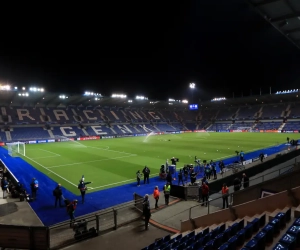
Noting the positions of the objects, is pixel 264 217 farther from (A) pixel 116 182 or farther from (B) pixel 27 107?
(B) pixel 27 107

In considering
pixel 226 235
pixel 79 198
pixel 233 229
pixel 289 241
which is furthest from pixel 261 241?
pixel 79 198

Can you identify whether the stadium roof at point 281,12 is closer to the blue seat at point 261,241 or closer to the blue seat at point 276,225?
the blue seat at point 276,225

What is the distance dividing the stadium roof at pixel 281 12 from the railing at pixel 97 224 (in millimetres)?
10011

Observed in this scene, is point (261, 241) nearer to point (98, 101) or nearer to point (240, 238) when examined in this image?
point (240, 238)

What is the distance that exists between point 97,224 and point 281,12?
445 inches

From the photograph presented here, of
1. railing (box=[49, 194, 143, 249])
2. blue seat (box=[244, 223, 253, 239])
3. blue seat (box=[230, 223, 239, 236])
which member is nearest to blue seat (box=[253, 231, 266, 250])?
blue seat (box=[244, 223, 253, 239])

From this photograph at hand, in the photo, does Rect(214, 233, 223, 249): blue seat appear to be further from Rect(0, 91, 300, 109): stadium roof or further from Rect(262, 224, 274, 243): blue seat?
Rect(0, 91, 300, 109): stadium roof

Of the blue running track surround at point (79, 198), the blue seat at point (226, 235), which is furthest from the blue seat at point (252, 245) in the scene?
the blue running track surround at point (79, 198)

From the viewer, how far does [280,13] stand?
29.1 feet

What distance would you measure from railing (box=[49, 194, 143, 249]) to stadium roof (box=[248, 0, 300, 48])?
32.8 feet

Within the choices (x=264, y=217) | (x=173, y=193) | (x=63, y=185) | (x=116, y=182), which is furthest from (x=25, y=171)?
(x=264, y=217)

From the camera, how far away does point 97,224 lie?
9.84m

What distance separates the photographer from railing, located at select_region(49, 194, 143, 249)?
9.37 metres

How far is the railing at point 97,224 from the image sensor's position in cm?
937
